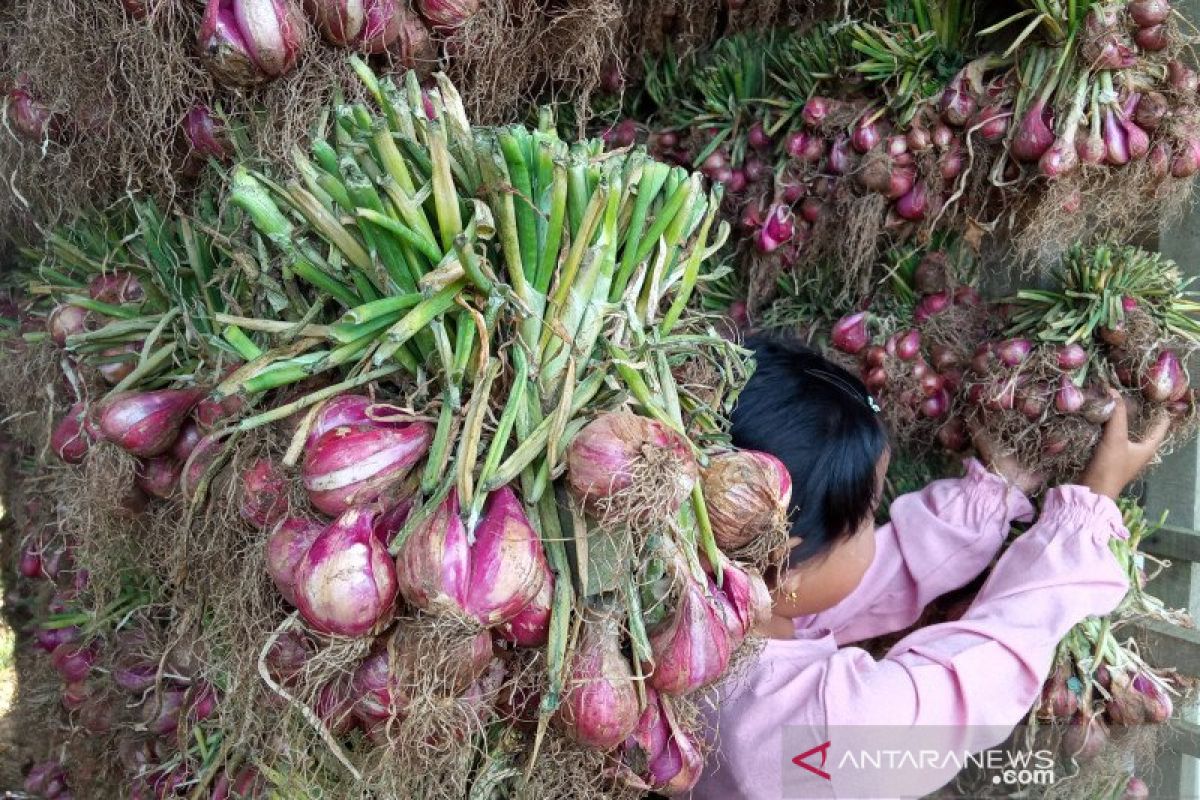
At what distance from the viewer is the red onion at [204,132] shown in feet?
3.37

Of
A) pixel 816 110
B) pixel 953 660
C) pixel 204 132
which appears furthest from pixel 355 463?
pixel 816 110

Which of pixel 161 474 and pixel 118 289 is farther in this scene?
pixel 118 289

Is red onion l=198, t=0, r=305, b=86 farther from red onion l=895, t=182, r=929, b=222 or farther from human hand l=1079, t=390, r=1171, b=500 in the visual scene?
human hand l=1079, t=390, r=1171, b=500

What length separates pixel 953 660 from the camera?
1.11m

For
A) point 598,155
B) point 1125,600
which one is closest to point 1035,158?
point 1125,600

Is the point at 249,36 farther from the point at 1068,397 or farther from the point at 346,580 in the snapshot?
the point at 1068,397

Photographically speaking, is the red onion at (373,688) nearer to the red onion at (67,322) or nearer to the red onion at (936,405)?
the red onion at (67,322)

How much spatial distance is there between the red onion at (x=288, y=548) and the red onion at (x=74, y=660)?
0.99m

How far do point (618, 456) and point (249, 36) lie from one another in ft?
2.14

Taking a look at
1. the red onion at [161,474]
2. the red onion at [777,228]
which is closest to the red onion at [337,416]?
the red onion at [161,474]


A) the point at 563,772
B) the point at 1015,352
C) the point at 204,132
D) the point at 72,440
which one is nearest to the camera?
the point at 563,772

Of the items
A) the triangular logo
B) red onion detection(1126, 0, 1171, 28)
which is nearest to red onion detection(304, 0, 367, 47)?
the triangular logo

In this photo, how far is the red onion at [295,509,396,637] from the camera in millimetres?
663

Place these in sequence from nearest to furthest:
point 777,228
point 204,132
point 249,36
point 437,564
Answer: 1. point 437,564
2. point 249,36
3. point 204,132
4. point 777,228
